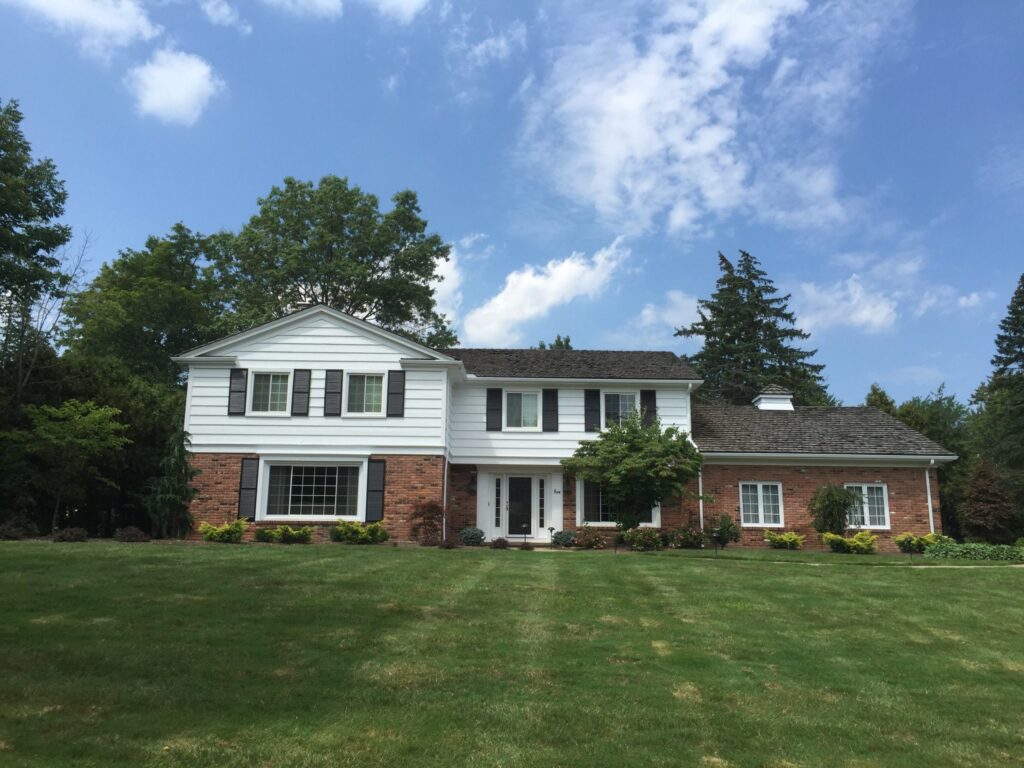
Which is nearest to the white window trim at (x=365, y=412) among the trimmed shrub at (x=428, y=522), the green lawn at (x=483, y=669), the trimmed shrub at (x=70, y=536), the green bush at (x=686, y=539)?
the trimmed shrub at (x=428, y=522)

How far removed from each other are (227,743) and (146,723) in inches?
28.7

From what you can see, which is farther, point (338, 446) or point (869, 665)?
point (338, 446)

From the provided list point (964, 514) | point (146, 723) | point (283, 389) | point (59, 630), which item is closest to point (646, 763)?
point (146, 723)

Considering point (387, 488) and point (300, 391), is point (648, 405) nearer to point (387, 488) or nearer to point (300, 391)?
point (387, 488)

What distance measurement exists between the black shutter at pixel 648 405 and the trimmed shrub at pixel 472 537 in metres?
6.08

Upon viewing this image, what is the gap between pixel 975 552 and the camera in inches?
784

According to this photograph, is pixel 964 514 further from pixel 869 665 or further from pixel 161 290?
pixel 161 290

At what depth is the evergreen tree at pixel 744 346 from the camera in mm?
45281

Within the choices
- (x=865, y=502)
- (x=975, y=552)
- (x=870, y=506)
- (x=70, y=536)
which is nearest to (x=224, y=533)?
(x=70, y=536)

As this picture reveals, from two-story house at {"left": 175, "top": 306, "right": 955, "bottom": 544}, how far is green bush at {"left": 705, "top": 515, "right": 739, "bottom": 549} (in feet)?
2.75

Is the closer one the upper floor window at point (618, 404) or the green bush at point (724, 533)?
the green bush at point (724, 533)

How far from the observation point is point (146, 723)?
17.9 feet

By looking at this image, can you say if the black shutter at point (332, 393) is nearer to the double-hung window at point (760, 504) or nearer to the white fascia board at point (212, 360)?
the white fascia board at point (212, 360)

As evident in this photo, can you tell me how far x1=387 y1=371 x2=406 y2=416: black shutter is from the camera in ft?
70.7
